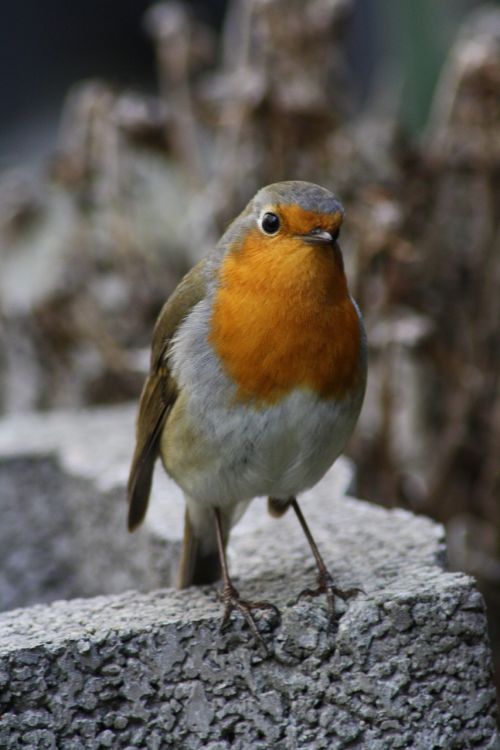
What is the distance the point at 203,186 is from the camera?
4.95 m

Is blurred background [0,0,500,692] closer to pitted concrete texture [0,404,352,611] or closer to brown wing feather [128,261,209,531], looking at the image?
pitted concrete texture [0,404,352,611]

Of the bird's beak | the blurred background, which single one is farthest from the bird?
the blurred background

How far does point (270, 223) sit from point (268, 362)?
10.8 inches

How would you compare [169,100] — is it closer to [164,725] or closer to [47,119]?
[164,725]

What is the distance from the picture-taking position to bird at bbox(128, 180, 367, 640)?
2426 millimetres

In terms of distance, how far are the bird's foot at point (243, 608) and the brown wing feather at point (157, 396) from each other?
0.45m

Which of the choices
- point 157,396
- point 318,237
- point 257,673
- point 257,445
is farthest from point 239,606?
point 318,237

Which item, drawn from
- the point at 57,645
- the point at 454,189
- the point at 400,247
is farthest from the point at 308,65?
the point at 57,645

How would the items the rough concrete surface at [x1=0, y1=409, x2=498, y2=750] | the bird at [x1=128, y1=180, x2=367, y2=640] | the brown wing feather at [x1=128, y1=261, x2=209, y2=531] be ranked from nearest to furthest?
the rough concrete surface at [x1=0, y1=409, x2=498, y2=750], the bird at [x1=128, y1=180, x2=367, y2=640], the brown wing feather at [x1=128, y1=261, x2=209, y2=531]

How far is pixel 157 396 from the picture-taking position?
2758 millimetres

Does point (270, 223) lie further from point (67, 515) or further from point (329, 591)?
point (67, 515)

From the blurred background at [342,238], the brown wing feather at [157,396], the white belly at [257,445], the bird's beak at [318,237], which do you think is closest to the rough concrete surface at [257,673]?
the white belly at [257,445]

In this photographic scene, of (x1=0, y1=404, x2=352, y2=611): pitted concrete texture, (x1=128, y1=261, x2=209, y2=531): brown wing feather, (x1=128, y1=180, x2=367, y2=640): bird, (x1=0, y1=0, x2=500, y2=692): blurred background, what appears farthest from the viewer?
(x1=0, y1=0, x2=500, y2=692): blurred background

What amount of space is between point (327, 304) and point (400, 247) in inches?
48.9
